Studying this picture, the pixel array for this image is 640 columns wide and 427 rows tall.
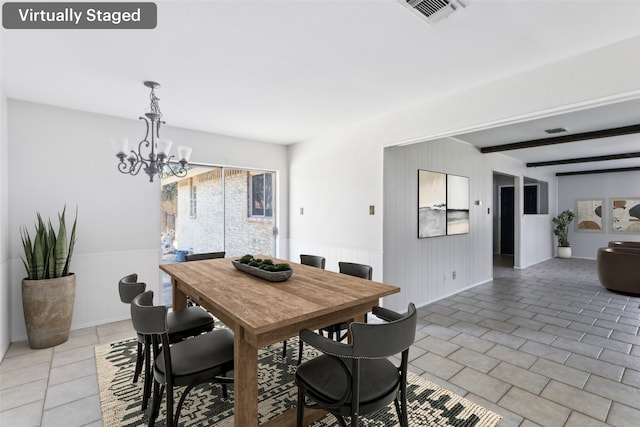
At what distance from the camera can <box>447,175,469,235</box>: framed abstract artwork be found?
4789 mm

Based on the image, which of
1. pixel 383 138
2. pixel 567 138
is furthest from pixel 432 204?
pixel 567 138

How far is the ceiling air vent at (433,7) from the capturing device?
5.51ft

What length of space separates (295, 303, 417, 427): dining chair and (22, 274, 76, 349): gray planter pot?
2882mm

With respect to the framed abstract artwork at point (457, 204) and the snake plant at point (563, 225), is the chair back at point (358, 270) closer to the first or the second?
the framed abstract artwork at point (457, 204)

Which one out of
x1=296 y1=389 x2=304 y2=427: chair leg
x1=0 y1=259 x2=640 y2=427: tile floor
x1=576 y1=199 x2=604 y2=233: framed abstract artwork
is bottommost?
x1=0 y1=259 x2=640 y2=427: tile floor

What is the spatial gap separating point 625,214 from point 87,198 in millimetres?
11554

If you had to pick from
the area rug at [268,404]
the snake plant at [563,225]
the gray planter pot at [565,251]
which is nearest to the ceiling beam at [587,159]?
the snake plant at [563,225]

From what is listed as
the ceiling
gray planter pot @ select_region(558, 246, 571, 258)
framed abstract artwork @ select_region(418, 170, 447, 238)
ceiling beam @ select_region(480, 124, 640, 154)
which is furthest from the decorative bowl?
gray planter pot @ select_region(558, 246, 571, 258)

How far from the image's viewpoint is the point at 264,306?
1631 millimetres

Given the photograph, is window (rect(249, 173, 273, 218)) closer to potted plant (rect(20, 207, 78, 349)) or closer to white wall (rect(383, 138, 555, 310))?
white wall (rect(383, 138, 555, 310))

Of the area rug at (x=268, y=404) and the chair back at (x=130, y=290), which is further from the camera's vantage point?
the chair back at (x=130, y=290)

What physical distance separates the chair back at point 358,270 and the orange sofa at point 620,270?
5174mm

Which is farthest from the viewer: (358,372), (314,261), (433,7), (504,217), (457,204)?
(504,217)

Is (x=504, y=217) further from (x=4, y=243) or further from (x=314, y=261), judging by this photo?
(x=4, y=243)
